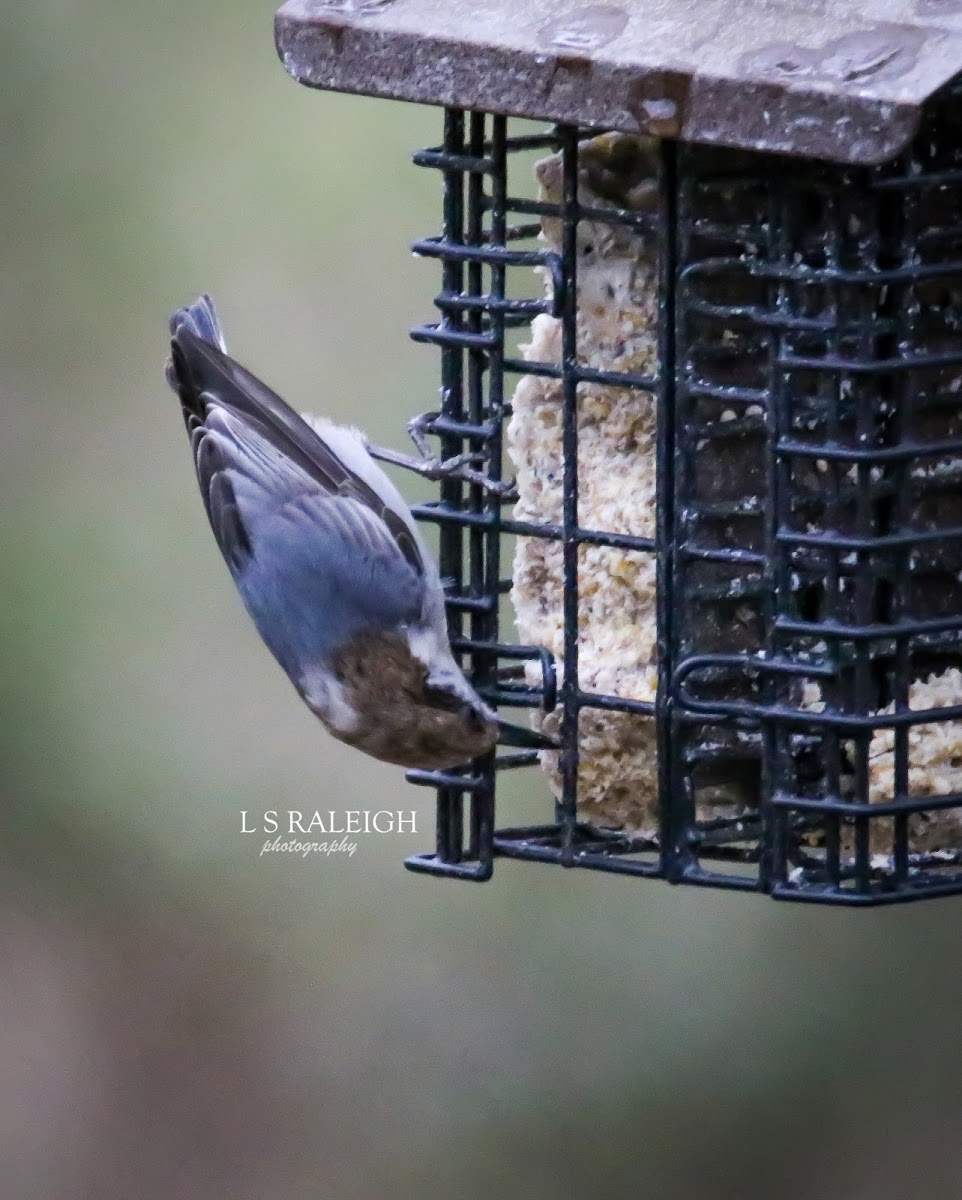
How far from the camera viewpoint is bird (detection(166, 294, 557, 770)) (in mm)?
4414

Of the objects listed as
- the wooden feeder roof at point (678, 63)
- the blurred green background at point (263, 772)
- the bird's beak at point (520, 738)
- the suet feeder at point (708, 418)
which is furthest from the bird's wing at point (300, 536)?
the blurred green background at point (263, 772)

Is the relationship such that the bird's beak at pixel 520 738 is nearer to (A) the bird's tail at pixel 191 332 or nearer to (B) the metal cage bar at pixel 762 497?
(B) the metal cage bar at pixel 762 497

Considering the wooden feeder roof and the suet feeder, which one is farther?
the suet feeder

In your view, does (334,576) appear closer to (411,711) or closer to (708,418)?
(411,711)

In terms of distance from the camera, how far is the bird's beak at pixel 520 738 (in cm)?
437

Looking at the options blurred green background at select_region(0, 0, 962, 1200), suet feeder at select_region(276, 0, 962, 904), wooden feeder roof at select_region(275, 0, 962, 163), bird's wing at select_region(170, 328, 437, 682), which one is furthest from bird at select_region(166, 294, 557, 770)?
blurred green background at select_region(0, 0, 962, 1200)

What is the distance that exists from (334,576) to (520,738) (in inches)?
24.1

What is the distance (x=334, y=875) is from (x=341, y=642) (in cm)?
324

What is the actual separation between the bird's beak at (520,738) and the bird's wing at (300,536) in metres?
0.34

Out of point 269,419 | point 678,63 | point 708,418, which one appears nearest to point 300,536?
point 269,419

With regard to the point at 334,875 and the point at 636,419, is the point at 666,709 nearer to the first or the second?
the point at 636,419

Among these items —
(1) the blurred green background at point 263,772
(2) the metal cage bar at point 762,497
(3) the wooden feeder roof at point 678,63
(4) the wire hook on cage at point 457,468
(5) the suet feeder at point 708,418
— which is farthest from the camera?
(1) the blurred green background at point 263,772

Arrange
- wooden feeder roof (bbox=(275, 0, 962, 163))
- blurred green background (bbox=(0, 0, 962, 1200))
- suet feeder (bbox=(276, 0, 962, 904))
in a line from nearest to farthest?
wooden feeder roof (bbox=(275, 0, 962, 163))
suet feeder (bbox=(276, 0, 962, 904))
blurred green background (bbox=(0, 0, 962, 1200))

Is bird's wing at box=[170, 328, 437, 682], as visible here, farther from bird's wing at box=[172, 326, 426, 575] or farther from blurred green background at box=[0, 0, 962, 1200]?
blurred green background at box=[0, 0, 962, 1200]
